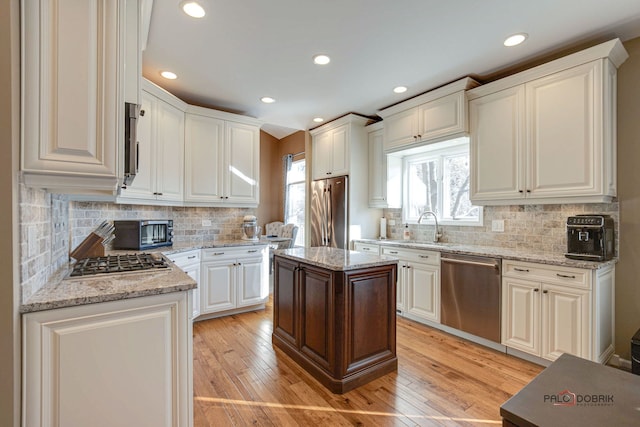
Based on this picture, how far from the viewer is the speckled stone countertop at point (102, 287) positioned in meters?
1.17

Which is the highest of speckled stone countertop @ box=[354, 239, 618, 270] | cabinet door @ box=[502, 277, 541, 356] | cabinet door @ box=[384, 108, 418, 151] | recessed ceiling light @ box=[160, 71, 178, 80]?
recessed ceiling light @ box=[160, 71, 178, 80]

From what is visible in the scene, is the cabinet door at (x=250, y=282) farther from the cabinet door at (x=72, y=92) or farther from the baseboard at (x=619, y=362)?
the baseboard at (x=619, y=362)

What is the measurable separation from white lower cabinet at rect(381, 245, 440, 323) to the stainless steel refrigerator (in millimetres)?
808

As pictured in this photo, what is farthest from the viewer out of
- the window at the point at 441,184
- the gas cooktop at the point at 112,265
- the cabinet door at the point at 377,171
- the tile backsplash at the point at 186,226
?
the cabinet door at the point at 377,171

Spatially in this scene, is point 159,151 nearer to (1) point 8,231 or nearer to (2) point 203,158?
(2) point 203,158

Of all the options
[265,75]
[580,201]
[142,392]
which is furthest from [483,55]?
[142,392]

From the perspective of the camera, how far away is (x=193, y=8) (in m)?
2.09

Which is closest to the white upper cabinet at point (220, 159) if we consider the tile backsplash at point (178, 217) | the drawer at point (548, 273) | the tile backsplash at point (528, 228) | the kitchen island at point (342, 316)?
the tile backsplash at point (178, 217)

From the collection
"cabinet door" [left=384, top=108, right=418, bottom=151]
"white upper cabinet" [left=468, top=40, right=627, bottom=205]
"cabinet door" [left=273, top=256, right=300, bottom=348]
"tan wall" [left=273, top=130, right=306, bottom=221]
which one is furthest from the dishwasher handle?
"tan wall" [left=273, top=130, right=306, bottom=221]

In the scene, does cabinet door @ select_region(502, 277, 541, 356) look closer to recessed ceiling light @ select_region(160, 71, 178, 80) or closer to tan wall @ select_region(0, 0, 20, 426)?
tan wall @ select_region(0, 0, 20, 426)

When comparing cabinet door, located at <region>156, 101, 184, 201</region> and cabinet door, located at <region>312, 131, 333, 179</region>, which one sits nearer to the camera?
cabinet door, located at <region>156, 101, 184, 201</region>

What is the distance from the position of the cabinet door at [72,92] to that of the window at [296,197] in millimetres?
5056

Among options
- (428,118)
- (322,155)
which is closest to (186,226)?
(322,155)

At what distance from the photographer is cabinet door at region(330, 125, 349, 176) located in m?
4.27
